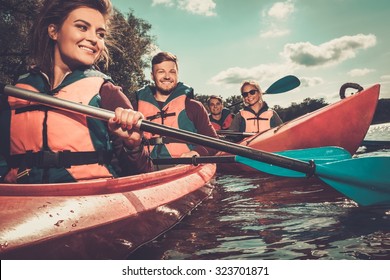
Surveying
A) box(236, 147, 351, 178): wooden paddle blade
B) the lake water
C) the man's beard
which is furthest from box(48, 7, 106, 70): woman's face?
the man's beard

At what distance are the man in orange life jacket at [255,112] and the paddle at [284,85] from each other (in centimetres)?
80

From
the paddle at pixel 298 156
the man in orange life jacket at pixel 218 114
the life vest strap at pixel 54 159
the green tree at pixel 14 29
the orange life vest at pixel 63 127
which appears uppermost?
the green tree at pixel 14 29

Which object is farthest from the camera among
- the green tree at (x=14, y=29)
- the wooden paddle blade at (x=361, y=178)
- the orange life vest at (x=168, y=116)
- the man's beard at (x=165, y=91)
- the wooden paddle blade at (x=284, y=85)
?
the green tree at (x=14, y=29)

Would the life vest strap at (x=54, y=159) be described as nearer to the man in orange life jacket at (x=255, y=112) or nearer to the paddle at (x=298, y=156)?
the paddle at (x=298, y=156)

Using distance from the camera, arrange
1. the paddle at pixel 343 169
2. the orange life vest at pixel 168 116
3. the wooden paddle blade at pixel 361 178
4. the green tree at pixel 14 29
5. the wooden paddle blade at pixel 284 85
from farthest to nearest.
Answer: the green tree at pixel 14 29, the wooden paddle blade at pixel 284 85, the orange life vest at pixel 168 116, the wooden paddle blade at pixel 361 178, the paddle at pixel 343 169

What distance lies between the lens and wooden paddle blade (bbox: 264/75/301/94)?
6.39 meters

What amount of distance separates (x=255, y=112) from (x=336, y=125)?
201 cm

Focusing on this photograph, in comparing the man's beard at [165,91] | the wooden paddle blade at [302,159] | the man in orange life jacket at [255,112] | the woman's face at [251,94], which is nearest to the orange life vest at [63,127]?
the wooden paddle blade at [302,159]

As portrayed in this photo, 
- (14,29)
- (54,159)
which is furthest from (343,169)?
(14,29)

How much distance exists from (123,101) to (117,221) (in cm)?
72

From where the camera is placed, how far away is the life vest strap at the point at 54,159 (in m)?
1.59

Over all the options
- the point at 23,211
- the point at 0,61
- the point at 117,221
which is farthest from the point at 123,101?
the point at 0,61

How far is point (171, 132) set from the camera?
6.15 ft

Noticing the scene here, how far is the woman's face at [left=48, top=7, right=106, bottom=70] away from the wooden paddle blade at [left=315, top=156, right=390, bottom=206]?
1660mm
